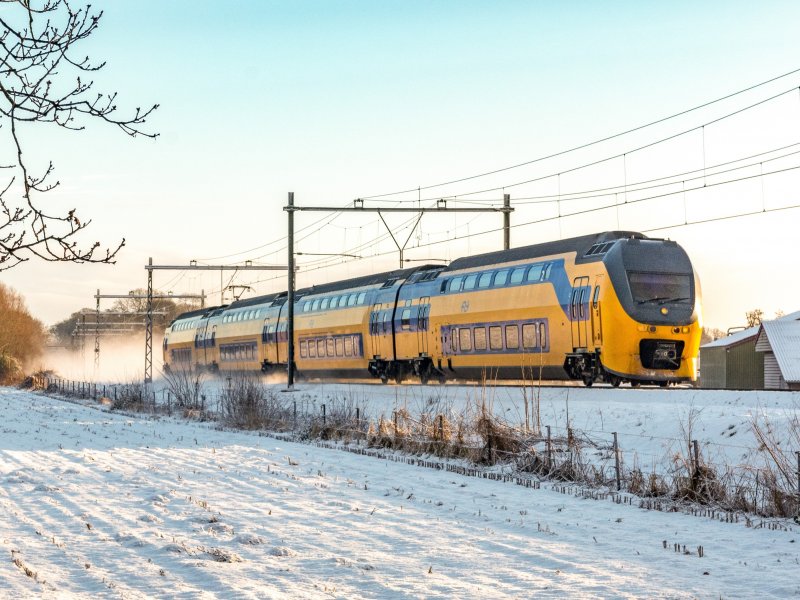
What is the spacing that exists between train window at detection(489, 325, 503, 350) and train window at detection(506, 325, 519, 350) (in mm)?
393

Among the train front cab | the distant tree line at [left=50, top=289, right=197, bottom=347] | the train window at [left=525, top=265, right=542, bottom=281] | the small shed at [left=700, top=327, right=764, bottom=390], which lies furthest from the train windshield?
the distant tree line at [left=50, top=289, right=197, bottom=347]

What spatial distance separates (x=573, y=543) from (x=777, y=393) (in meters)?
12.8

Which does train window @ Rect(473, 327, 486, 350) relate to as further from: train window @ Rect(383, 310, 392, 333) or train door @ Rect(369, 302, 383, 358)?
train door @ Rect(369, 302, 383, 358)

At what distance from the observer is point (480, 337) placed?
32.9 metres

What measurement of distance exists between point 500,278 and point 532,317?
2.44 m

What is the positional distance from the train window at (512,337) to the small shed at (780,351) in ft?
63.6

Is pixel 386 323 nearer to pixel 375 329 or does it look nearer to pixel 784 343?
pixel 375 329

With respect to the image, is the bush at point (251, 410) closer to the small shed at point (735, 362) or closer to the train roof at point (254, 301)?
the train roof at point (254, 301)

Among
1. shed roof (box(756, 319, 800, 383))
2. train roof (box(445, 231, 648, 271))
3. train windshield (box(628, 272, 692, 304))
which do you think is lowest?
shed roof (box(756, 319, 800, 383))

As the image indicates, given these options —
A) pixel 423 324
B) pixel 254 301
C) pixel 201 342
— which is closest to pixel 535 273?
pixel 423 324

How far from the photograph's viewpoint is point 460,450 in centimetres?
1934

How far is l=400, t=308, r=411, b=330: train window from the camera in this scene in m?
37.9

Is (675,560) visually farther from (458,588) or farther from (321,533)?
(321,533)

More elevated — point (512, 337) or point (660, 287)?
point (660, 287)
